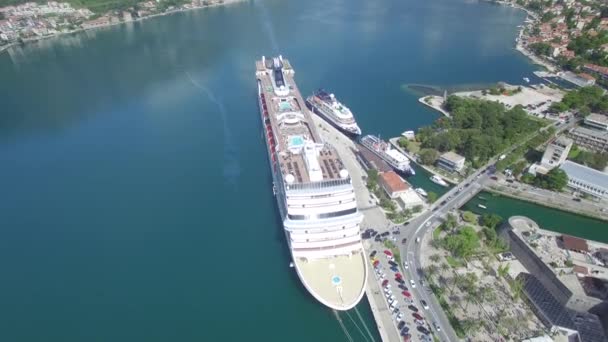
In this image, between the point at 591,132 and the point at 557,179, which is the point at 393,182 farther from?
the point at 591,132

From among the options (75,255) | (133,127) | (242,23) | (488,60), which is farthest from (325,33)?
(75,255)

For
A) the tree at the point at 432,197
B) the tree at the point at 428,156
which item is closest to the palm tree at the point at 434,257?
the tree at the point at 432,197

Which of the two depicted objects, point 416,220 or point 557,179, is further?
point 557,179

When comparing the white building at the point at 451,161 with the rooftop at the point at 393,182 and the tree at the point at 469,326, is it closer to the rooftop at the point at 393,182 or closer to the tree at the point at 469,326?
the rooftop at the point at 393,182

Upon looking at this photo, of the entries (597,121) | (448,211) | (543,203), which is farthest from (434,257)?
(597,121)

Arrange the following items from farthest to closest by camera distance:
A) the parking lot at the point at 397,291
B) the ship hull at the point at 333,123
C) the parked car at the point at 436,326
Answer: the ship hull at the point at 333,123
the parked car at the point at 436,326
the parking lot at the point at 397,291

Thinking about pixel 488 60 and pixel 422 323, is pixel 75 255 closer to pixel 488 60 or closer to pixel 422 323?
pixel 422 323
